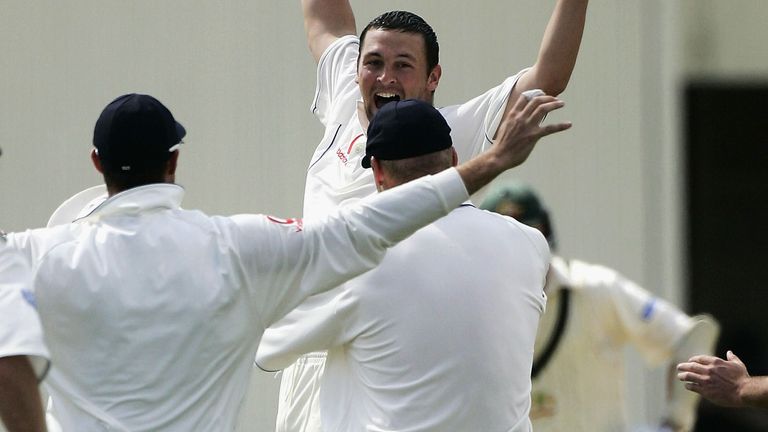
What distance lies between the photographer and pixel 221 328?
10.5ft

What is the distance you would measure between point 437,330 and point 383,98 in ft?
3.17

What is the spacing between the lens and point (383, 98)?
4191 millimetres

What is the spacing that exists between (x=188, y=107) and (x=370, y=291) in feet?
9.76

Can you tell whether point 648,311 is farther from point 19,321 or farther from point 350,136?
point 19,321

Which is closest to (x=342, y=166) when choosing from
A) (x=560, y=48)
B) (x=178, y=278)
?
(x=560, y=48)

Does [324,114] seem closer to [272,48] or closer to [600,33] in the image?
[272,48]

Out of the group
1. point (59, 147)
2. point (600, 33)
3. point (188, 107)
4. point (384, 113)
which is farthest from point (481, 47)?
point (384, 113)

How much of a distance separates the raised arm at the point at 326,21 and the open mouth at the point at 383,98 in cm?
58

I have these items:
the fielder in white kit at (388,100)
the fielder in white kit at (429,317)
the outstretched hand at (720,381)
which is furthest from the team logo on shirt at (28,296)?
the outstretched hand at (720,381)

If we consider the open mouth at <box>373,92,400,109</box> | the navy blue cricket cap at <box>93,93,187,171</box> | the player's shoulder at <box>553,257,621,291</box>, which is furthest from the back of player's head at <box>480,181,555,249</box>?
the navy blue cricket cap at <box>93,93,187,171</box>

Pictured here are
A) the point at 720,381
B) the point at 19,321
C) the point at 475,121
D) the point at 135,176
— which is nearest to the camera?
the point at 19,321

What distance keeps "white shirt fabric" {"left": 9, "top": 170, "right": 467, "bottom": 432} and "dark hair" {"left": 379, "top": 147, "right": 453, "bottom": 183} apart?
26 cm

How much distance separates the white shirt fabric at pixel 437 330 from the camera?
134 inches

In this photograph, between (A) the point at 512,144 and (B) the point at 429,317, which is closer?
(A) the point at 512,144
